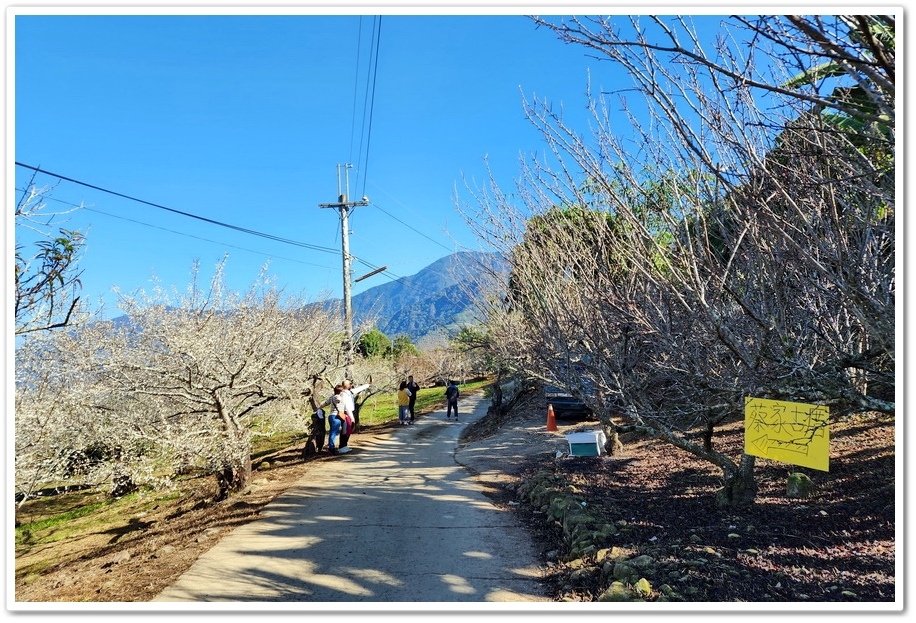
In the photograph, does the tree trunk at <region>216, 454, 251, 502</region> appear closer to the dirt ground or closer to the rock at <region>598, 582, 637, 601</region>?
the dirt ground

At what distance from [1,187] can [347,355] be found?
10.7 meters

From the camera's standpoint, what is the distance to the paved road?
4008 millimetres

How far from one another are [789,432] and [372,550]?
3.56 meters

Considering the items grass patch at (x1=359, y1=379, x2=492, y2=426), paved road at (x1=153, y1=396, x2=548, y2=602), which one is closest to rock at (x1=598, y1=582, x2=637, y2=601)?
paved road at (x1=153, y1=396, x2=548, y2=602)

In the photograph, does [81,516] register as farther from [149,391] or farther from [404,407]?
[404,407]

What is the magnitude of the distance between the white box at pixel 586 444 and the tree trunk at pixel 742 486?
145 inches

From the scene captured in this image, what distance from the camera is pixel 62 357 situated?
8.76m

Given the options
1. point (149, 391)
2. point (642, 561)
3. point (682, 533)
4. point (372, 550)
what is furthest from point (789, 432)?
point (149, 391)

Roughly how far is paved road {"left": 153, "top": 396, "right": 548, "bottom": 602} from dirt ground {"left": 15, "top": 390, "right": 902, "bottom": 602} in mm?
280

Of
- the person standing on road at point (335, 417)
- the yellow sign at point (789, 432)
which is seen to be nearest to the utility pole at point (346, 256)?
the person standing on road at point (335, 417)

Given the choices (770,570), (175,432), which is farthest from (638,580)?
(175,432)

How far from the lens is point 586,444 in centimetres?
901
